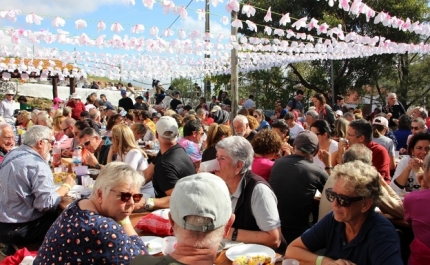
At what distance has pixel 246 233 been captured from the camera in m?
2.81

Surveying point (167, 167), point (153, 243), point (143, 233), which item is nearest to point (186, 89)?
point (167, 167)

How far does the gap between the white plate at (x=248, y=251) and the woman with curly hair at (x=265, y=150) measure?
1422mm

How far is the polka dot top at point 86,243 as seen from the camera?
2.14 metres

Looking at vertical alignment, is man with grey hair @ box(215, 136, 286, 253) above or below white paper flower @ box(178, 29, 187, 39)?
below

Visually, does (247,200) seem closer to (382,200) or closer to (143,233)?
(143,233)

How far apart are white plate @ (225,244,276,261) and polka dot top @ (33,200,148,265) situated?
0.65 meters

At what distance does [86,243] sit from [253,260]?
968mm

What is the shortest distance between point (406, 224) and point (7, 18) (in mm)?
7818

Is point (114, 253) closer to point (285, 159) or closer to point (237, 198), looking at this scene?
point (237, 198)

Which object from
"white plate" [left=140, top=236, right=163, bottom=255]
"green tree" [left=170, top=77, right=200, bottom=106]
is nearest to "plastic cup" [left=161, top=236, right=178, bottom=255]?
"white plate" [left=140, top=236, right=163, bottom=255]

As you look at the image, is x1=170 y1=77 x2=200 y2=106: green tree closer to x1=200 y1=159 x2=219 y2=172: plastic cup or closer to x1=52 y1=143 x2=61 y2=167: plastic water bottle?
x1=52 y1=143 x2=61 y2=167: plastic water bottle

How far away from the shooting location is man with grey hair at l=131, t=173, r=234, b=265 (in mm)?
1562

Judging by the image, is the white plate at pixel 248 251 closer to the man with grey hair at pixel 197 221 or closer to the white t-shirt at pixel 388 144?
the man with grey hair at pixel 197 221

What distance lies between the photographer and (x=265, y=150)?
4141mm
